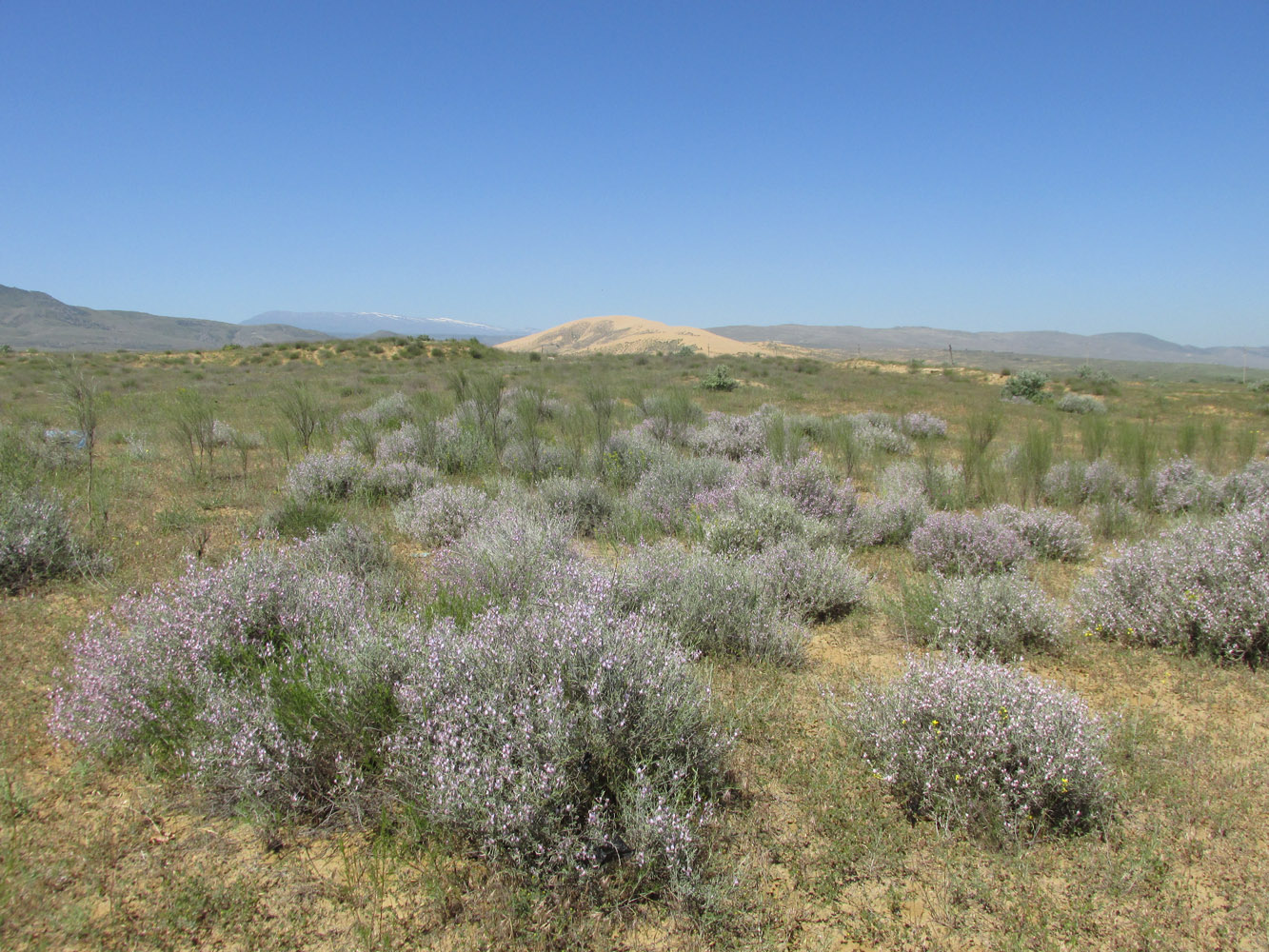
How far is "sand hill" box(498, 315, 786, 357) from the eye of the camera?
6475 centimetres

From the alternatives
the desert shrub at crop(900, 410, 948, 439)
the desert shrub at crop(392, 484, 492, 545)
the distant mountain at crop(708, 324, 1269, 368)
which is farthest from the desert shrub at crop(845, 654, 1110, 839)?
the distant mountain at crop(708, 324, 1269, 368)

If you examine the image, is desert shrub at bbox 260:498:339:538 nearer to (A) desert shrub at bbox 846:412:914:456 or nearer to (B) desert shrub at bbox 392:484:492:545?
(B) desert shrub at bbox 392:484:492:545

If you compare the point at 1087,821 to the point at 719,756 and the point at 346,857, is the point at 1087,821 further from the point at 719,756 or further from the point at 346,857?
the point at 346,857

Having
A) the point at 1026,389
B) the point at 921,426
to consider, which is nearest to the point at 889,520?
the point at 921,426

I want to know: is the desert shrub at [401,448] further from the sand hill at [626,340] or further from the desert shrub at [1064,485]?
the sand hill at [626,340]

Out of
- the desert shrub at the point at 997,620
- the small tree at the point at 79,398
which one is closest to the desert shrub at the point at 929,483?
the desert shrub at the point at 997,620

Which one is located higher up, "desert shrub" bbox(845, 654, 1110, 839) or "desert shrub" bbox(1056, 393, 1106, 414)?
"desert shrub" bbox(1056, 393, 1106, 414)

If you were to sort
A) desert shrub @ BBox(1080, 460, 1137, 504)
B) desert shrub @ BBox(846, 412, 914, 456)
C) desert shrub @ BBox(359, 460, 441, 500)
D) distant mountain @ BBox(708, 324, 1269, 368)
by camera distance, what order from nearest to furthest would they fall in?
desert shrub @ BBox(359, 460, 441, 500) < desert shrub @ BBox(1080, 460, 1137, 504) < desert shrub @ BBox(846, 412, 914, 456) < distant mountain @ BBox(708, 324, 1269, 368)

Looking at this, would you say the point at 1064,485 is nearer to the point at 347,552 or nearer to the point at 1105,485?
the point at 1105,485

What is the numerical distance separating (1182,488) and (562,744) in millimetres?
7710

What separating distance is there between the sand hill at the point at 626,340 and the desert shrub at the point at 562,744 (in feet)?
189

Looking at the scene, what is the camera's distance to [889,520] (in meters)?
6.16

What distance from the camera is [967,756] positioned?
8.45 feet

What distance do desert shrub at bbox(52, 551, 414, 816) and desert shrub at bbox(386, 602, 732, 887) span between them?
20 centimetres
